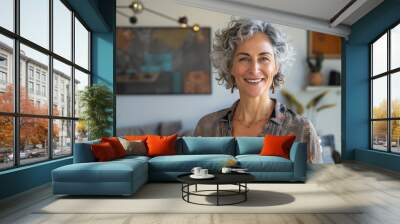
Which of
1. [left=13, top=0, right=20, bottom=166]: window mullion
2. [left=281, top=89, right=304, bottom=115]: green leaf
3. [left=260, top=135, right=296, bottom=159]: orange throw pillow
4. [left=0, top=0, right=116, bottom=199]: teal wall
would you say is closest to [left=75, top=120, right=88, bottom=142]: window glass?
[left=0, top=0, right=116, bottom=199]: teal wall

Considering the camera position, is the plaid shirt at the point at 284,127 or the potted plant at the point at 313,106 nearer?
the plaid shirt at the point at 284,127

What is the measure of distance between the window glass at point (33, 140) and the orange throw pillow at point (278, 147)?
316cm

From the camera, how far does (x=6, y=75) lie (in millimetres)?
4672

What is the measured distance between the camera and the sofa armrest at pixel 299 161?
561cm

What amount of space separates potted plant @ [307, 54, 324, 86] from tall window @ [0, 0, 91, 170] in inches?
204

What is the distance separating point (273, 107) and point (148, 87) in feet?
9.71

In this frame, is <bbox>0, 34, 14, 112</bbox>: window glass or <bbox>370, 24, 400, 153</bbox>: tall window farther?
<bbox>370, 24, 400, 153</bbox>: tall window

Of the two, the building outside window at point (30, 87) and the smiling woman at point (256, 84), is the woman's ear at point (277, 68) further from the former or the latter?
the building outside window at point (30, 87)

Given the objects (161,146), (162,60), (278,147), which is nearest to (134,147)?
(161,146)

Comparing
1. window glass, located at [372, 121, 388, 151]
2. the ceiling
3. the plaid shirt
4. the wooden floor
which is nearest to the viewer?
the wooden floor

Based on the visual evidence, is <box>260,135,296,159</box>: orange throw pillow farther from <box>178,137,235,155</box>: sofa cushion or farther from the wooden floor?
the wooden floor

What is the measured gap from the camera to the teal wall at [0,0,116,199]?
4.88 m

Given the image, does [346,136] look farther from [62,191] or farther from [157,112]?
[62,191]

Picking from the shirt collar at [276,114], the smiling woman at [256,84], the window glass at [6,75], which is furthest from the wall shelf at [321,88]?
the window glass at [6,75]
